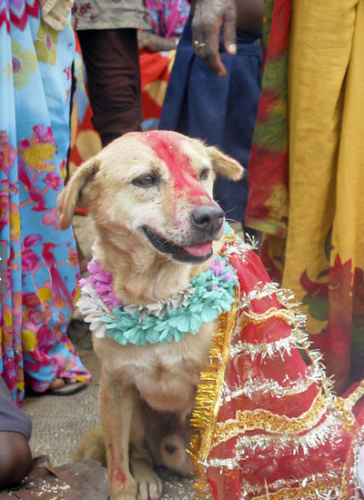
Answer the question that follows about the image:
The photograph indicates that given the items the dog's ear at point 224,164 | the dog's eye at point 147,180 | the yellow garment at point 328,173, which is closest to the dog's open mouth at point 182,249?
Result: the dog's eye at point 147,180

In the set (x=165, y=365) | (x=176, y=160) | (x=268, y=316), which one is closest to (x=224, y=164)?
(x=176, y=160)

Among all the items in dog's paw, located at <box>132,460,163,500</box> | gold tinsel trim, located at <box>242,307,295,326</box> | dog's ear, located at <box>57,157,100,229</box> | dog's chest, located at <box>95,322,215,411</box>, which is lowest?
dog's paw, located at <box>132,460,163,500</box>

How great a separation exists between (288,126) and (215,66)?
0.38 m

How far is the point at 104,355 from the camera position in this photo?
87.2 inches

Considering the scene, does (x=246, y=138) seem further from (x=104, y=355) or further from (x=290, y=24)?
(x=104, y=355)

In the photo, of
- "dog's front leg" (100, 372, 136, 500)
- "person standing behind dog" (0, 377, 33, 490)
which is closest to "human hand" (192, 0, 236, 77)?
"dog's front leg" (100, 372, 136, 500)

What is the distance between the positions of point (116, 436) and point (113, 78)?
65.9 inches

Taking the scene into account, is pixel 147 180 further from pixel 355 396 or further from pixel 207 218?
pixel 355 396

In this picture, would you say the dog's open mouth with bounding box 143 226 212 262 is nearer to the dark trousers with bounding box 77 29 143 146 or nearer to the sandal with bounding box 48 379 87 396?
the sandal with bounding box 48 379 87 396

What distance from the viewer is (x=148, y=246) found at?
210cm

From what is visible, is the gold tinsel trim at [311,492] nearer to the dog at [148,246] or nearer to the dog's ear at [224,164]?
the dog at [148,246]

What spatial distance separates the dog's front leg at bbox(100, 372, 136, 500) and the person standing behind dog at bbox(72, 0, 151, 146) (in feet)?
4.67

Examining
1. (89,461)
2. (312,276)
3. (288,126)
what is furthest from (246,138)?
(89,461)

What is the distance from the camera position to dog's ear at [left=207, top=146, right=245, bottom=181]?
7.51 ft
